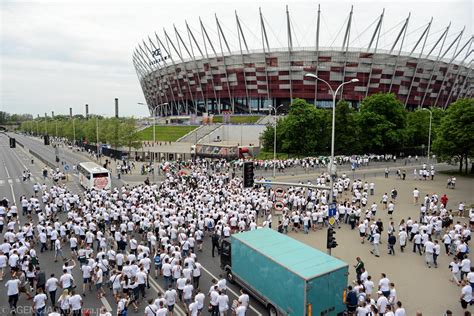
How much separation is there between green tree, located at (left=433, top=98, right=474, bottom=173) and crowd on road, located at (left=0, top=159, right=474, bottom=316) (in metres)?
13.7

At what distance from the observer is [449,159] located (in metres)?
40.6

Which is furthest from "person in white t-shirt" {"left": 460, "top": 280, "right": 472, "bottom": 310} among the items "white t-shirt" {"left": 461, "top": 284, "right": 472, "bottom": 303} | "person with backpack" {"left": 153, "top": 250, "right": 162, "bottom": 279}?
"person with backpack" {"left": 153, "top": 250, "right": 162, "bottom": 279}

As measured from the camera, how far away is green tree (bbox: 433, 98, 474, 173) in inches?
1492

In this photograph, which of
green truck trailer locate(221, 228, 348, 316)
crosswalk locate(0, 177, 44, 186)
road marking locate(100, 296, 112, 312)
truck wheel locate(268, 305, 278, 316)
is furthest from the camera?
crosswalk locate(0, 177, 44, 186)

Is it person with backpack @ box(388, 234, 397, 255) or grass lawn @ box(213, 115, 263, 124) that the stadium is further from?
person with backpack @ box(388, 234, 397, 255)

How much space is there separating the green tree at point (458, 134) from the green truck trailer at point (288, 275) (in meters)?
34.3

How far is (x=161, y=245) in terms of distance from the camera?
1695cm

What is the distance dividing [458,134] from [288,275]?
120 feet

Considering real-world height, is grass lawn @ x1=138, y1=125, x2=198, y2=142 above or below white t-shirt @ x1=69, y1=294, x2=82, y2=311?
above

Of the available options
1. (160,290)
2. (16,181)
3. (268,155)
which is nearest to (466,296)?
(160,290)

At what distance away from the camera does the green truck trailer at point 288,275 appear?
998 centimetres

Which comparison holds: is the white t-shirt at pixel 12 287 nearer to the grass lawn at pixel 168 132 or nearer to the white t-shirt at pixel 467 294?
the white t-shirt at pixel 467 294

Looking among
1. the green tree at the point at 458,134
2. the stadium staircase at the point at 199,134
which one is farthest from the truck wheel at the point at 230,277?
the stadium staircase at the point at 199,134

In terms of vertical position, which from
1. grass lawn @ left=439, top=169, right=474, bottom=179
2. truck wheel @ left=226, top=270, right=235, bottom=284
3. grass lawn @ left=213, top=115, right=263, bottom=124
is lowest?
truck wheel @ left=226, top=270, right=235, bottom=284
